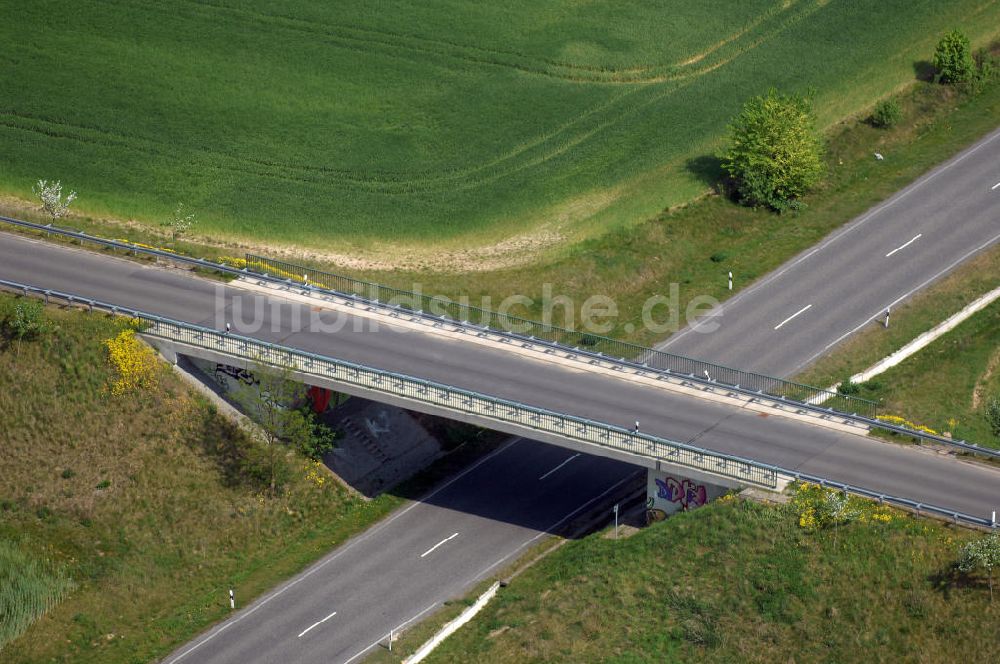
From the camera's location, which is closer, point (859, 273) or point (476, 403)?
point (476, 403)

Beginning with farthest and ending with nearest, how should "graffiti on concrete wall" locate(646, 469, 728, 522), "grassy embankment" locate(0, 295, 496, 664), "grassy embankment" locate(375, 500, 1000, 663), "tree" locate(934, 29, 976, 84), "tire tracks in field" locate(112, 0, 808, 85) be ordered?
1. "tire tracks in field" locate(112, 0, 808, 85)
2. "tree" locate(934, 29, 976, 84)
3. "graffiti on concrete wall" locate(646, 469, 728, 522)
4. "grassy embankment" locate(0, 295, 496, 664)
5. "grassy embankment" locate(375, 500, 1000, 663)

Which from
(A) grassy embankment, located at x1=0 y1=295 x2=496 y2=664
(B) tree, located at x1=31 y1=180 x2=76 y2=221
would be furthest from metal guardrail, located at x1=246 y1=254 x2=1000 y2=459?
(B) tree, located at x1=31 y1=180 x2=76 y2=221

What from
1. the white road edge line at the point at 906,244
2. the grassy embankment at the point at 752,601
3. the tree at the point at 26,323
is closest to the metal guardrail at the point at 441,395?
the tree at the point at 26,323

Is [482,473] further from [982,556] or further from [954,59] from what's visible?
[954,59]

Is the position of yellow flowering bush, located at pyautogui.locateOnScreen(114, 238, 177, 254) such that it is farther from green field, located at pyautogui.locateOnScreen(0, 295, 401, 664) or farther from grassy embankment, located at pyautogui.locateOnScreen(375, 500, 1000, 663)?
grassy embankment, located at pyautogui.locateOnScreen(375, 500, 1000, 663)

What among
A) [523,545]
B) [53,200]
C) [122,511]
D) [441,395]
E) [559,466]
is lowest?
[523,545]

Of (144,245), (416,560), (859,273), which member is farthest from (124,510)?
(859,273)

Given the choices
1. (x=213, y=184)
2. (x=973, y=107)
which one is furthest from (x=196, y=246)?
(x=973, y=107)
